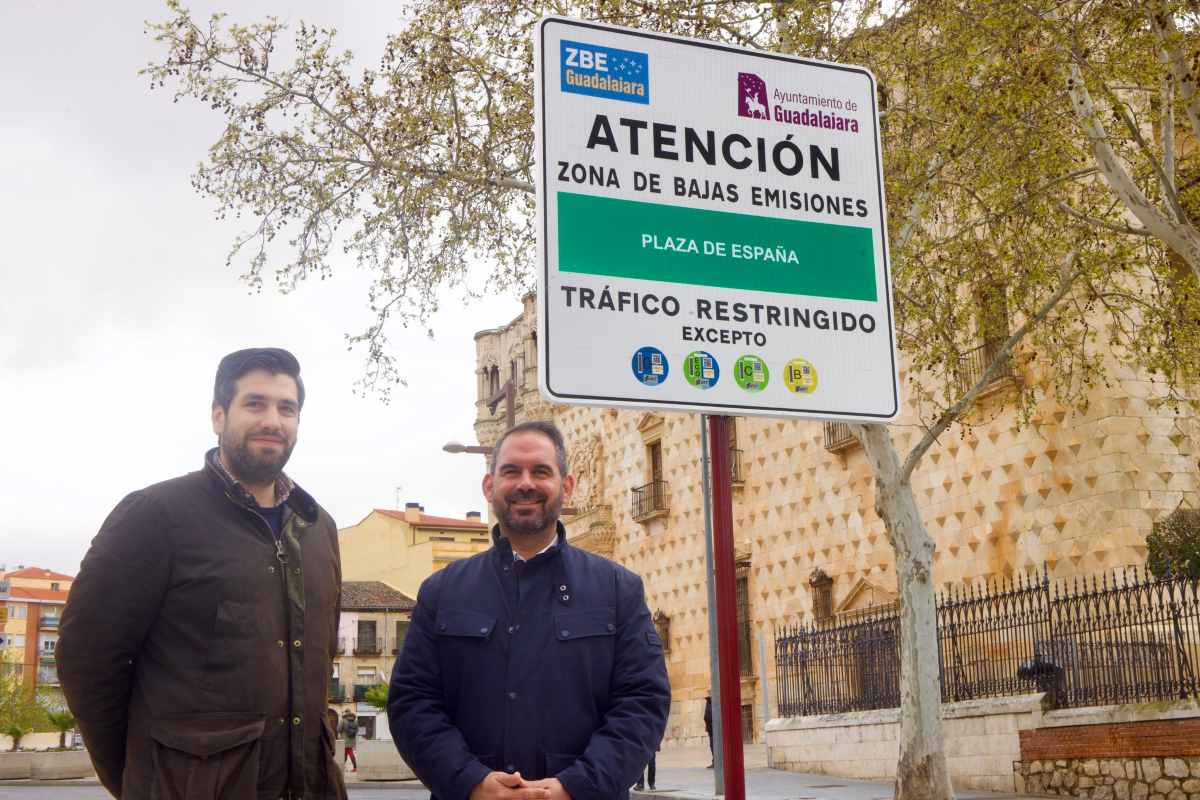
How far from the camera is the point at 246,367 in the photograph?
138 inches

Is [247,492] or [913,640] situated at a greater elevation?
[247,492]

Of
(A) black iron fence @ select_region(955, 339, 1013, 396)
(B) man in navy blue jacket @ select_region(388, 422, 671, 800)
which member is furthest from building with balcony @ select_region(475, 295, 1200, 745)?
(B) man in navy blue jacket @ select_region(388, 422, 671, 800)

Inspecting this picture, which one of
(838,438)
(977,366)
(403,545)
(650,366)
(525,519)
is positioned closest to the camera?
(650,366)

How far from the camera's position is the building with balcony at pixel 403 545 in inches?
2576

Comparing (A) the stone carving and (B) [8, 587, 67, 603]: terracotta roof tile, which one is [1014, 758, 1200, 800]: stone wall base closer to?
(A) the stone carving

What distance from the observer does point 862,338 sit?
3.05 m

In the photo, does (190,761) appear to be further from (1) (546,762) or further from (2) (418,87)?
(2) (418,87)

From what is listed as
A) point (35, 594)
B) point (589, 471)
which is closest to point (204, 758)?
point (589, 471)

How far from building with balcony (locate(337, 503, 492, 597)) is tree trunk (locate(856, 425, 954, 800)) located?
170 feet

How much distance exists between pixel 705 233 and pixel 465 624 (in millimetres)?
1149

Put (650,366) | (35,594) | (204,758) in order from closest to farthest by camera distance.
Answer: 1. (650,366)
2. (204,758)
3. (35,594)

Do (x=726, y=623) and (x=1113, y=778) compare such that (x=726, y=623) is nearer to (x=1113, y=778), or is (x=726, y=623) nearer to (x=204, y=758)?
(x=204, y=758)

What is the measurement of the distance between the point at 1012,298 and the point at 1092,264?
0.82 meters

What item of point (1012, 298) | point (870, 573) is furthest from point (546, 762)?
point (870, 573)
